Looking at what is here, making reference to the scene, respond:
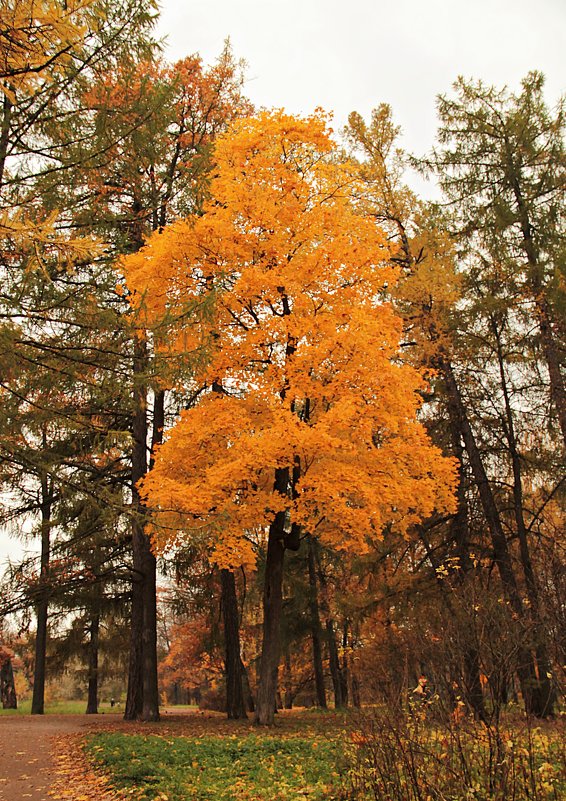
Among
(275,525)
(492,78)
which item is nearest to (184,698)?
(275,525)

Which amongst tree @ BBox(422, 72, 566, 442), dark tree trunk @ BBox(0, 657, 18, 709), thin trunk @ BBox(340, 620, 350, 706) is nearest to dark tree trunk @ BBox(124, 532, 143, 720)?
tree @ BBox(422, 72, 566, 442)

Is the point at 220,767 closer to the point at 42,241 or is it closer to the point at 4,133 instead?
the point at 42,241

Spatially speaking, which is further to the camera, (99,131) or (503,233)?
(503,233)

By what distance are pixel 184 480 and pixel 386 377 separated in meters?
3.71

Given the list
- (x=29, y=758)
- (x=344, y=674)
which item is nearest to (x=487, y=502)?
(x=29, y=758)

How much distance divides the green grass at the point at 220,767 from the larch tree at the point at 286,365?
8.69ft

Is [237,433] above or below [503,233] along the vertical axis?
below

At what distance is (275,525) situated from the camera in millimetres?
11797

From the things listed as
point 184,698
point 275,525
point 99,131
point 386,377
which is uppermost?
point 99,131

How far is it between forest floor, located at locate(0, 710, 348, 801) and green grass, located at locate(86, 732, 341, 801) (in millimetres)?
28

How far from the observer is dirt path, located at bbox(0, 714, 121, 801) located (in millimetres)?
5949

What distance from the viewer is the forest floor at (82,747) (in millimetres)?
5871

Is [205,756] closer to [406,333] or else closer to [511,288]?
[406,333]

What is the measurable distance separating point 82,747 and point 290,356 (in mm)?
6321
